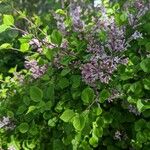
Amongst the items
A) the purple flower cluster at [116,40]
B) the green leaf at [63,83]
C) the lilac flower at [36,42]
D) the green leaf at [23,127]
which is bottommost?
the green leaf at [23,127]

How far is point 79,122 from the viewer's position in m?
2.23

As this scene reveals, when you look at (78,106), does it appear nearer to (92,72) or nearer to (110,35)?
(92,72)

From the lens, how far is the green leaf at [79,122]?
2.22 m

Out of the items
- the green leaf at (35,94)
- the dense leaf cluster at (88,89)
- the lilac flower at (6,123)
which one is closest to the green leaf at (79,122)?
the dense leaf cluster at (88,89)

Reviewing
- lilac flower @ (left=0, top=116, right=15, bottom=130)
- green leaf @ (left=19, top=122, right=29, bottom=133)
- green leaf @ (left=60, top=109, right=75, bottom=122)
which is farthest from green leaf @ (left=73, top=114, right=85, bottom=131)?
lilac flower @ (left=0, top=116, right=15, bottom=130)

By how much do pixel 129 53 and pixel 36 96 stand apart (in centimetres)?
60

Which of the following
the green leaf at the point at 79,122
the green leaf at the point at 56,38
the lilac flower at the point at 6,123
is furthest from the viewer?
the lilac flower at the point at 6,123

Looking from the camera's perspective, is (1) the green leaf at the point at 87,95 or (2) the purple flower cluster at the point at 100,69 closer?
(1) the green leaf at the point at 87,95

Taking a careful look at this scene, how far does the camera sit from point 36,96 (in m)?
2.50

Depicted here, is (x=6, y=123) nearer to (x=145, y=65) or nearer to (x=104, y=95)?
(x=104, y=95)

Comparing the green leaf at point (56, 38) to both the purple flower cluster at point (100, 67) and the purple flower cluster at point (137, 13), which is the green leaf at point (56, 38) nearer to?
the purple flower cluster at point (100, 67)

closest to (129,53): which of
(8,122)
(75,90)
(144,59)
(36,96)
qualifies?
(144,59)

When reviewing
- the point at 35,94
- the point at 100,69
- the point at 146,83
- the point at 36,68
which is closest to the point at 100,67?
the point at 100,69

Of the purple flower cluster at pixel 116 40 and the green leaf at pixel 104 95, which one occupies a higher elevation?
the purple flower cluster at pixel 116 40
